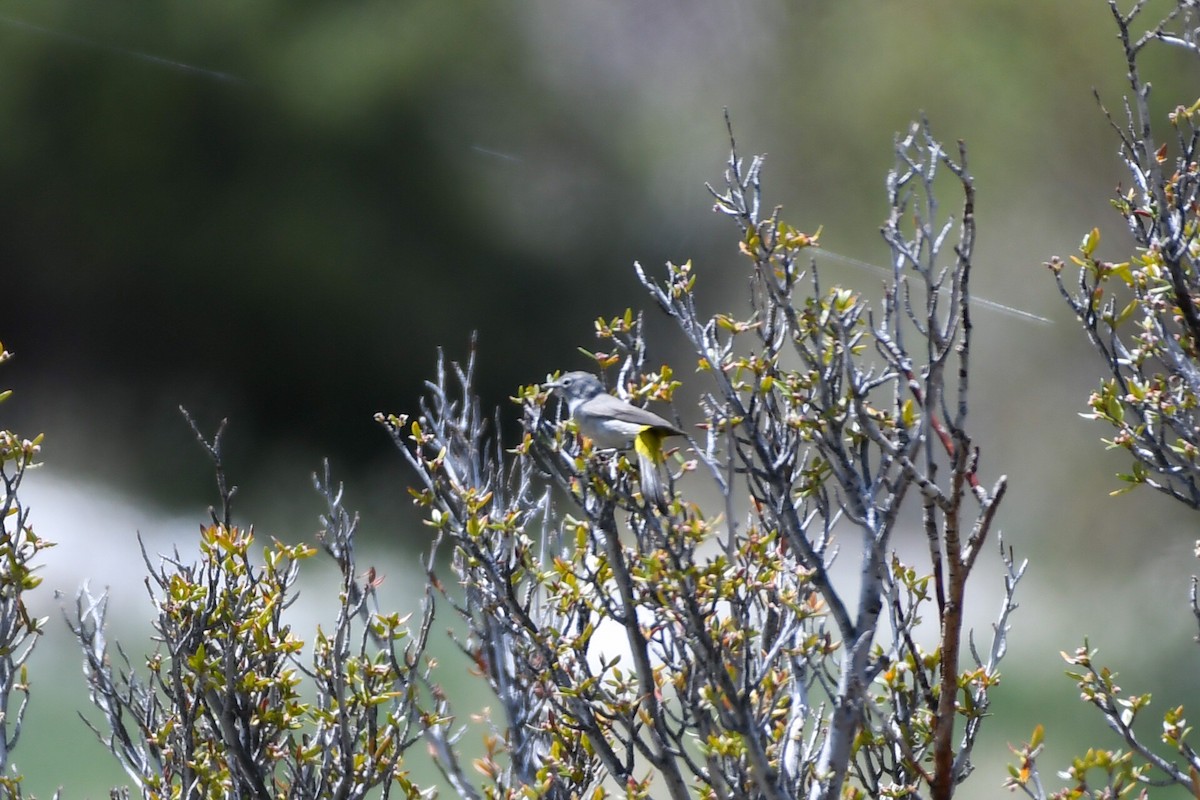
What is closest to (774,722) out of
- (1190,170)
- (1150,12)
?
→ (1190,170)

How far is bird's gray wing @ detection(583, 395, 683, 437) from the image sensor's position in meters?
1.44

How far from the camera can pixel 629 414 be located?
1480mm

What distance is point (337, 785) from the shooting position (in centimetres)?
144

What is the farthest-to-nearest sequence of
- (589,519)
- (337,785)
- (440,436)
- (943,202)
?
(943,202)
(440,436)
(337,785)
(589,519)

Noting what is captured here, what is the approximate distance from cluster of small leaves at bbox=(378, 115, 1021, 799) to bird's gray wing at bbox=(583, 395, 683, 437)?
0.11ft

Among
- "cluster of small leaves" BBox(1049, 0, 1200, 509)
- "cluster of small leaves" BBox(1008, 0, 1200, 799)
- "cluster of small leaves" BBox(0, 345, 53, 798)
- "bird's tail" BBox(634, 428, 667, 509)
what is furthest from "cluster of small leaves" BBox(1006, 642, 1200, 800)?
"cluster of small leaves" BBox(0, 345, 53, 798)

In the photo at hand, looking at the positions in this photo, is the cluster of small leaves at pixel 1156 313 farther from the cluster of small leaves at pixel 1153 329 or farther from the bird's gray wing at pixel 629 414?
the bird's gray wing at pixel 629 414

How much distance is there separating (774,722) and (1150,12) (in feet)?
10.5

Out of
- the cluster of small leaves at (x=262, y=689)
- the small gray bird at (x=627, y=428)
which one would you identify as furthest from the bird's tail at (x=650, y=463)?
the cluster of small leaves at (x=262, y=689)

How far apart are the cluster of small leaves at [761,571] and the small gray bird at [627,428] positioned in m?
0.03

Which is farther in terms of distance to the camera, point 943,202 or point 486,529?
point 943,202

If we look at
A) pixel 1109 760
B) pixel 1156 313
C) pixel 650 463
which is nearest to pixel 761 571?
pixel 650 463

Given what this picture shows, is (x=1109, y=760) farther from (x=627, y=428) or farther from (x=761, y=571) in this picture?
(x=627, y=428)

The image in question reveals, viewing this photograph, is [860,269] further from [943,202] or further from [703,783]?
[703,783]
